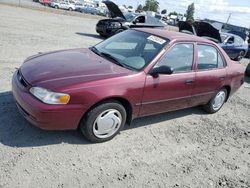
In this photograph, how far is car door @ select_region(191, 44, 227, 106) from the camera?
4.84m

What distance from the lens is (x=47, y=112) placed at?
10.7ft

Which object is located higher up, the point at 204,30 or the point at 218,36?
the point at 204,30

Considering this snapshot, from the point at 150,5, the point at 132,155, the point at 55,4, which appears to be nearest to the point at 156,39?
the point at 132,155

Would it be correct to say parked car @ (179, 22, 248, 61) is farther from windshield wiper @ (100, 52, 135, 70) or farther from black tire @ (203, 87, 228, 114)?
windshield wiper @ (100, 52, 135, 70)

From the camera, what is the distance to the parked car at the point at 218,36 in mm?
11688

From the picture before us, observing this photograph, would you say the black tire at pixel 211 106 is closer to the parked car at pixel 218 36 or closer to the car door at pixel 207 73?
the car door at pixel 207 73

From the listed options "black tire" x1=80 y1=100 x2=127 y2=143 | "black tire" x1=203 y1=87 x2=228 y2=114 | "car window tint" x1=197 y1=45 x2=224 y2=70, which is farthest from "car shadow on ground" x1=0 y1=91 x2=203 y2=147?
"black tire" x1=203 y1=87 x2=228 y2=114

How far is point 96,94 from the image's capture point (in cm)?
348

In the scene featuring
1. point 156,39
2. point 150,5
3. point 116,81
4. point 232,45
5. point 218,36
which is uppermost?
point 156,39

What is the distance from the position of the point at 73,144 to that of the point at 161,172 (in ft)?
4.09

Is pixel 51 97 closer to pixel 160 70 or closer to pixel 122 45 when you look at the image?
pixel 160 70

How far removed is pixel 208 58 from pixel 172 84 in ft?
4.10

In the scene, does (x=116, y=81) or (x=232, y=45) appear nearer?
(x=116, y=81)

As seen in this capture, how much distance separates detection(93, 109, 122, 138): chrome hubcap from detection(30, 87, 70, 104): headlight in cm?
58
